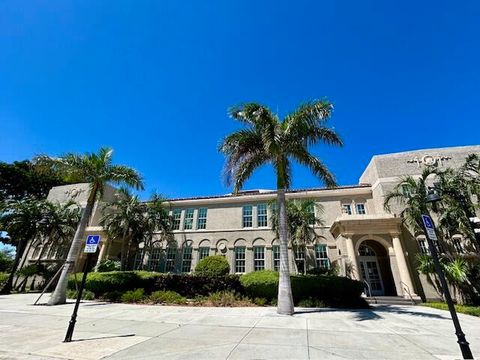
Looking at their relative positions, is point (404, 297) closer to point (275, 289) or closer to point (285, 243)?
point (275, 289)

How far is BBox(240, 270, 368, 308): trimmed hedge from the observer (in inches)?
515

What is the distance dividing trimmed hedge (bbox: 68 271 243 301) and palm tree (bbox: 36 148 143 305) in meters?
2.67

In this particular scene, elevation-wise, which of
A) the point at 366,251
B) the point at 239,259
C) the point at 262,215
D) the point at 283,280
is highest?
the point at 262,215

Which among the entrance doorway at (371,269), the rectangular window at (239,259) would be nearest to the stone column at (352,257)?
the entrance doorway at (371,269)

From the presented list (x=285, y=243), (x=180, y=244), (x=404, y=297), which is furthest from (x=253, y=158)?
(x=180, y=244)

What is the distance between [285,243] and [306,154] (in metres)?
4.72

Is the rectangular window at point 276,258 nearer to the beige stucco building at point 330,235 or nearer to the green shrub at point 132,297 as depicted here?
the beige stucco building at point 330,235

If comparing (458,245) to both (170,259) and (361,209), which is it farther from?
(170,259)

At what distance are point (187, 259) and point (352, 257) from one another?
15478 millimetres

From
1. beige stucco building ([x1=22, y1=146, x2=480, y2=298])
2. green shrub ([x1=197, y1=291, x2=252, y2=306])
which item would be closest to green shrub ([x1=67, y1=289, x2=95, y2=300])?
green shrub ([x1=197, y1=291, x2=252, y2=306])

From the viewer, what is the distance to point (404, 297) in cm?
1570

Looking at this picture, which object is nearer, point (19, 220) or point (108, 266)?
point (19, 220)

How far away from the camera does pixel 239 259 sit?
23.3 meters

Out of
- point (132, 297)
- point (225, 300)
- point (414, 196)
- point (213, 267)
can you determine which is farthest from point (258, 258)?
point (414, 196)
